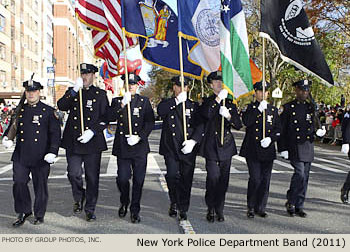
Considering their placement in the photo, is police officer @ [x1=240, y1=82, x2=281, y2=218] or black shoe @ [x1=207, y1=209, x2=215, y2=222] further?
police officer @ [x1=240, y1=82, x2=281, y2=218]

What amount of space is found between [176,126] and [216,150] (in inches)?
27.8

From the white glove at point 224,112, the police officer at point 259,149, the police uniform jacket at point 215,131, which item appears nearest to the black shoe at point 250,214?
the police officer at point 259,149

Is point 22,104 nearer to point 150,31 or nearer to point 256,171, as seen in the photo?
point 150,31

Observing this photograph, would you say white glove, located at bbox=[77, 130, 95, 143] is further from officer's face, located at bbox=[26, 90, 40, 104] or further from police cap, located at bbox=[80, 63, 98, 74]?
police cap, located at bbox=[80, 63, 98, 74]

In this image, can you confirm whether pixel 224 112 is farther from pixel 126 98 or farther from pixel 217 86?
pixel 126 98

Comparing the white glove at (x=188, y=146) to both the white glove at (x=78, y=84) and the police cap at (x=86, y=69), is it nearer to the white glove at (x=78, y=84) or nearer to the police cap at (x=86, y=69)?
the white glove at (x=78, y=84)

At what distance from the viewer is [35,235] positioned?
212 inches

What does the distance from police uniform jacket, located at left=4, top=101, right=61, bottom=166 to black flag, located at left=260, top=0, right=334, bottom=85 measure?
3494mm

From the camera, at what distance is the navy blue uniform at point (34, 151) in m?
5.92

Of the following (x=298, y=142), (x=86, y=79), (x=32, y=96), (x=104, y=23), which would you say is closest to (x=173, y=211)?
(x=298, y=142)

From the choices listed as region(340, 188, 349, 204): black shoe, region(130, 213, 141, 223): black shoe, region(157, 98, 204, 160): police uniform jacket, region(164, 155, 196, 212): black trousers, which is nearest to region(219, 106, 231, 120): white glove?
region(157, 98, 204, 160): police uniform jacket

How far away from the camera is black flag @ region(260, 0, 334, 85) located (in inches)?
262

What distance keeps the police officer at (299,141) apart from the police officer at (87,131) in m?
2.81

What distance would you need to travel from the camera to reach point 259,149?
250 inches
